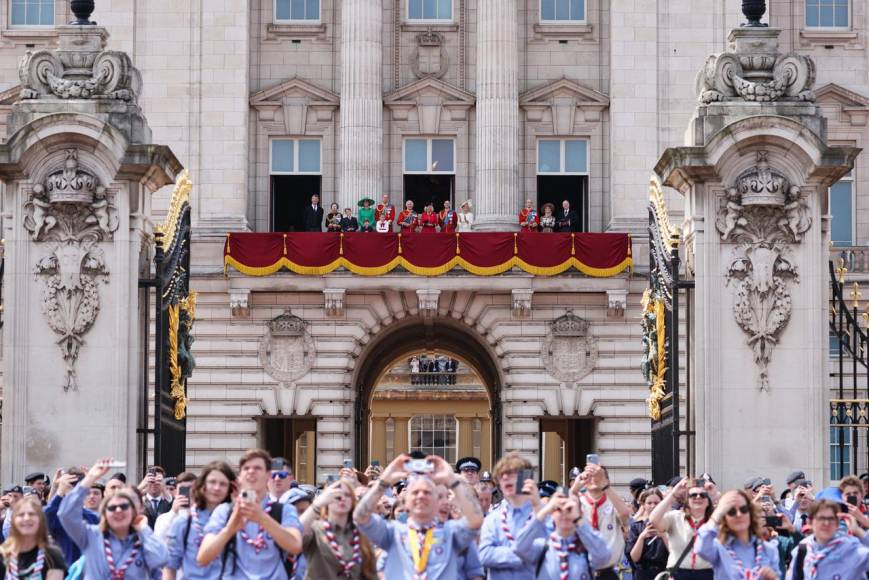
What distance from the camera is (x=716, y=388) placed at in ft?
77.1

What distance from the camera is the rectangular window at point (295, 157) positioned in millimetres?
50125

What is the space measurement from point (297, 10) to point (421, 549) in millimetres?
37399

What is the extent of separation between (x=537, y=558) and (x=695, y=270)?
9.13 m

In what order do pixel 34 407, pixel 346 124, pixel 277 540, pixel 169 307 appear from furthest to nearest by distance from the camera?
pixel 346 124 → pixel 169 307 → pixel 34 407 → pixel 277 540

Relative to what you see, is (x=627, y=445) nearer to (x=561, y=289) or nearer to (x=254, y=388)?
(x=561, y=289)

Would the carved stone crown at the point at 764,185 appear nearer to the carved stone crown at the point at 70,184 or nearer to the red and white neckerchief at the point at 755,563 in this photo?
the carved stone crown at the point at 70,184

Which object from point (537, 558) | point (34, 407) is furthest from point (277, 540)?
point (34, 407)

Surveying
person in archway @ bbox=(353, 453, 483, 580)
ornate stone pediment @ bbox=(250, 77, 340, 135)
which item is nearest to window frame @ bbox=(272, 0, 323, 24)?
ornate stone pediment @ bbox=(250, 77, 340, 135)

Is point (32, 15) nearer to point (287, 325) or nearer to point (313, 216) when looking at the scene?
point (313, 216)

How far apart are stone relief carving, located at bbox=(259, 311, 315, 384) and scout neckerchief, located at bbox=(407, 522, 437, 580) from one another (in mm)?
32913

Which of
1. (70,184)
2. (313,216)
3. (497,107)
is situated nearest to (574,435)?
(497,107)

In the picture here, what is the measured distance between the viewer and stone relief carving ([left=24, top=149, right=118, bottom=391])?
23422mm

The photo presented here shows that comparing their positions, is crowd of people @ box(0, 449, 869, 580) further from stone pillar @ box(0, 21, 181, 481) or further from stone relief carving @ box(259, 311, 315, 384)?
stone relief carving @ box(259, 311, 315, 384)

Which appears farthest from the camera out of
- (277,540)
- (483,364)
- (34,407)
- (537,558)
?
(483,364)
